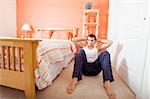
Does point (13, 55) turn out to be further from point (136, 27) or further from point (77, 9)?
point (77, 9)

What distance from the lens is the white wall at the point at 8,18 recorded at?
373 centimetres

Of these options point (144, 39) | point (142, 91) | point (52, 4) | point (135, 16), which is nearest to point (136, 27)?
point (135, 16)

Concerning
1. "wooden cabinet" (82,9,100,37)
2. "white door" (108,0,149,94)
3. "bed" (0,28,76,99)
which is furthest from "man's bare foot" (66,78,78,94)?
"wooden cabinet" (82,9,100,37)

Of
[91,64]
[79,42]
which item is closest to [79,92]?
[91,64]

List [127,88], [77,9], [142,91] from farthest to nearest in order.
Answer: [77,9] → [127,88] → [142,91]

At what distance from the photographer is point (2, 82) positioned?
1628 mm

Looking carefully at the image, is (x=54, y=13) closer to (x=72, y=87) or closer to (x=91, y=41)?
(x=91, y=41)

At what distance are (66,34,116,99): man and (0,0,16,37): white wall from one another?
2337 mm

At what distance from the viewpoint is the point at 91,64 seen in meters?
2.01

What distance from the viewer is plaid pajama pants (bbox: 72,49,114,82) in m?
1.79

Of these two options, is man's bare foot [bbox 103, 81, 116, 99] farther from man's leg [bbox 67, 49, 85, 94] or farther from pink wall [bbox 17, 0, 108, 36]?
pink wall [bbox 17, 0, 108, 36]

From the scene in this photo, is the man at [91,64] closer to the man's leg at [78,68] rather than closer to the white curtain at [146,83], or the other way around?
the man's leg at [78,68]

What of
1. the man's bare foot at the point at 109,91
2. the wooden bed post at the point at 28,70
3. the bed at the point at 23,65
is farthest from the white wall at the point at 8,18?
the man's bare foot at the point at 109,91

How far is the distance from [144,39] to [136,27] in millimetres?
315
